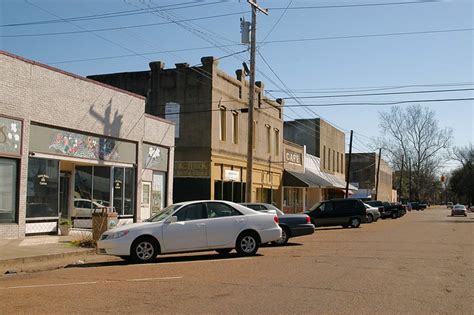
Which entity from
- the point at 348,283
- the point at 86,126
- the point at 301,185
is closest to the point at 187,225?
the point at 348,283

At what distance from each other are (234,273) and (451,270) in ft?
16.0

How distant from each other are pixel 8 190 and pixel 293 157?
31.7m

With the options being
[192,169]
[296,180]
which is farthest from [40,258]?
[296,180]

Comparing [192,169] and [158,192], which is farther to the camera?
[192,169]

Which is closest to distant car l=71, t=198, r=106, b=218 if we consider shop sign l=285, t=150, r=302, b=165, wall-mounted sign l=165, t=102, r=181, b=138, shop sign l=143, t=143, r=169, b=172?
shop sign l=143, t=143, r=169, b=172

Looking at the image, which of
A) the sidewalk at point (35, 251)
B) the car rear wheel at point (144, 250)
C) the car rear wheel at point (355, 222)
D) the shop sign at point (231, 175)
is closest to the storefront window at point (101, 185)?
the sidewalk at point (35, 251)

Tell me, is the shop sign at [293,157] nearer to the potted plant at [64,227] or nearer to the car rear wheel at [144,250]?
the potted plant at [64,227]

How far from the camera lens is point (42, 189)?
19.1 m

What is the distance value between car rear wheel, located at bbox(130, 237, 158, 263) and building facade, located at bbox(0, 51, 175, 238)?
565 cm

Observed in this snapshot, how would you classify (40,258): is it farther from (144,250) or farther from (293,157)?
(293,157)

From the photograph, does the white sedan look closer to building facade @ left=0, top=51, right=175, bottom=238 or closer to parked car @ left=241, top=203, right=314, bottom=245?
parked car @ left=241, top=203, right=314, bottom=245

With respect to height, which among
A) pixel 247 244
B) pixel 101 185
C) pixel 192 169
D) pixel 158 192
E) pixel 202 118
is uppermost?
pixel 202 118

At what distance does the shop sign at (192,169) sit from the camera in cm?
3142

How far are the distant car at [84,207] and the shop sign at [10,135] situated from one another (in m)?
5.18
